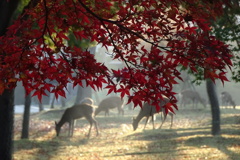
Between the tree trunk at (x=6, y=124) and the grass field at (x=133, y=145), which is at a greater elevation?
the tree trunk at (x=6, y=124)

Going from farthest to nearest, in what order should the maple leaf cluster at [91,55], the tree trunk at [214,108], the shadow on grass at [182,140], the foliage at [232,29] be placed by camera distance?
the tree trunk at [214,108] → the shadow on grass at [182,140] → the foliage at [232,29] → the maple leaf cluster at [91,55]

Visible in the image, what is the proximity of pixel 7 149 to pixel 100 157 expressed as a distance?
3618mm

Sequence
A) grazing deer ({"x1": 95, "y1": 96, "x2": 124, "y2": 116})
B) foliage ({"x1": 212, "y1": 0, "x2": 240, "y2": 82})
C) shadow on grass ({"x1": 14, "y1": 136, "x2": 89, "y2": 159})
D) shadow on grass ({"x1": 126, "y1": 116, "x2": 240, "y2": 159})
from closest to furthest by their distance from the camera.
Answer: foliage ({"x1": 212, "y1": 0, "x2": 240, "y2": 82}) < shadow on grass ({"x1": 14, "y1": 136, "x2": 89, "y2": 159}) < shadow on grass ({"x1": 126, "y1": 116, "x2": 240, "y2": 159}) < grazing deer ({"x1": 95, "y1": 96, "x2": 124, "y2": 116})

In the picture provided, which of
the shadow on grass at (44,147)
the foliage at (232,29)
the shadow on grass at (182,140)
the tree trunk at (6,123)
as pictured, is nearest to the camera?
the tree trunk at (6,123)

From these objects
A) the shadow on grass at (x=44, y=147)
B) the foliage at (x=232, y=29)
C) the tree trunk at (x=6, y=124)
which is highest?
the foliage at (x=232, y=29)

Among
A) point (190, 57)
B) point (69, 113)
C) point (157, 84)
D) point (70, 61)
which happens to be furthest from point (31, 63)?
point (69, 113)

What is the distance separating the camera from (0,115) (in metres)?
9.15

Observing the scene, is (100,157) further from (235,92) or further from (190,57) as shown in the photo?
(235,92)

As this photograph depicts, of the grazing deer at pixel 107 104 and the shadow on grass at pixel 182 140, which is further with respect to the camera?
the grazing deer at pixel 107 104

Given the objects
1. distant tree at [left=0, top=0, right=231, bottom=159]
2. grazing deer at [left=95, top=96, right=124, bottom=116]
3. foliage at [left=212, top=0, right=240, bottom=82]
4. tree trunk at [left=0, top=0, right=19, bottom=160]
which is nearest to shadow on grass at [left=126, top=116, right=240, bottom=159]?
foliage at [left=212, top=0, right=240, bottom=82]

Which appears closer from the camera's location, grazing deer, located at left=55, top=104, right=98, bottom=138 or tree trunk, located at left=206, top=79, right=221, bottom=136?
tree trunk, located at left=206, top=79, right=221, bottom=136

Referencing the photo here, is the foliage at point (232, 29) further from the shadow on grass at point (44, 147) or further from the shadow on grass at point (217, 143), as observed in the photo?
the shadow on grass at point (44, 147)

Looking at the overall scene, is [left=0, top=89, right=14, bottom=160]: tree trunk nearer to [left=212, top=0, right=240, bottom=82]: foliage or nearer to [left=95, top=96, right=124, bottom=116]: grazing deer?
[left=212, top=0, right=240, bottom=82]: foliage

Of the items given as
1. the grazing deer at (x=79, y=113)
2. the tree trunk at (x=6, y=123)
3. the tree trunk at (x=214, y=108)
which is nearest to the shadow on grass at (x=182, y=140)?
the tree trunk at (x=214, y=108)
